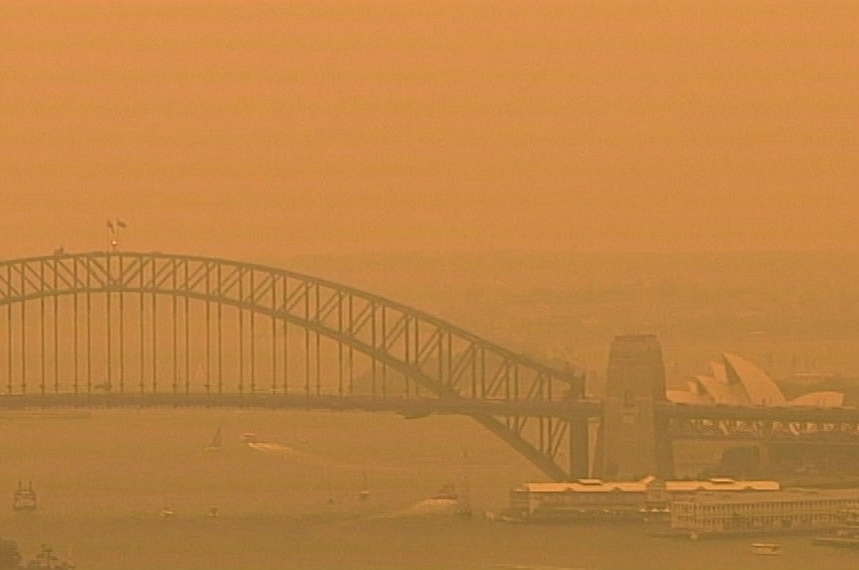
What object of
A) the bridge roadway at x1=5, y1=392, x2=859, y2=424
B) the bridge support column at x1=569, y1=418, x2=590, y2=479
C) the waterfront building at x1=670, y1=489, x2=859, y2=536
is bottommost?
the waterfront building at x1=670, y1=489, x2=859, y2=536

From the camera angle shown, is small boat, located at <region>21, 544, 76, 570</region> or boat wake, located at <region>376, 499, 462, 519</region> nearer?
small boat, located at <region>21, 544, 76, 570</region>

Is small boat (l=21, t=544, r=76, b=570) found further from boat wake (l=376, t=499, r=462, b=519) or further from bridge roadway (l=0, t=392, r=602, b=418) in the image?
bridge roadway (l=0, t=392, r=602, b=418)

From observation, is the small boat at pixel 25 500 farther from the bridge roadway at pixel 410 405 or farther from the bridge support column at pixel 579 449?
the bridge support column at pixel 579 449

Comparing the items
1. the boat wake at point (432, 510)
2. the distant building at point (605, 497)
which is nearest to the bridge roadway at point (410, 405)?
the boat wake at point (432, 510)

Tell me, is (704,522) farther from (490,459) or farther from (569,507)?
(490,459)

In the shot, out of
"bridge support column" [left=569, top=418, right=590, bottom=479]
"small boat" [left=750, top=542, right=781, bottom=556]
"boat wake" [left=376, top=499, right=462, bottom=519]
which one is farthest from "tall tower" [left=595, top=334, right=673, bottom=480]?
"small boat" [left=750, top=542, right=781, bottom=556]

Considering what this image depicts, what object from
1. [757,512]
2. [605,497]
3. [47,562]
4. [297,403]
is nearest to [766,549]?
[757,512]
